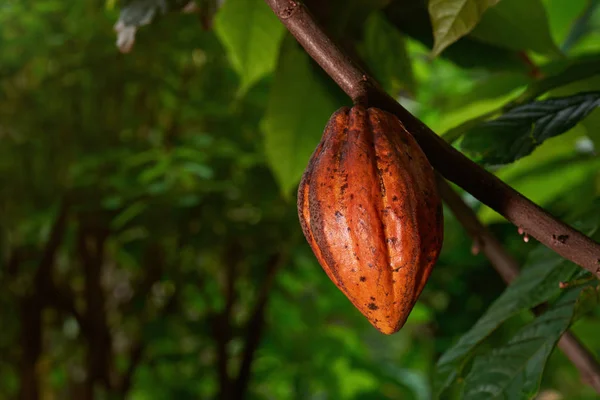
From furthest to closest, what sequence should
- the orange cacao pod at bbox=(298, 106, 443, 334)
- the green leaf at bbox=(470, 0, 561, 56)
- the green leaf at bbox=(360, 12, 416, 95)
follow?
the green leaf at bbox=(360, 12, 416, 95), the green leaf at bbox=(470, 0, 561, 56), the orange cacao pod at bbox=(298, 106, 443, 334)

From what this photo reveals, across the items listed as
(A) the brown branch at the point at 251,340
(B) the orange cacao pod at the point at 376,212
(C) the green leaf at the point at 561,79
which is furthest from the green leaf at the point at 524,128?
(A) the brown branch at the point at 251,340

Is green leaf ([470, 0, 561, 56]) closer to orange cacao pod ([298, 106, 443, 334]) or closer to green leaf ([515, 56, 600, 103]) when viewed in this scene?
green leaf ([515, 56, 600, 103])

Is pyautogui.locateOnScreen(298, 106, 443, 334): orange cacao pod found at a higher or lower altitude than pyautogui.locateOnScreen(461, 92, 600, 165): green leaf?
higher

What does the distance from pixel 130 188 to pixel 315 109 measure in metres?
0.64

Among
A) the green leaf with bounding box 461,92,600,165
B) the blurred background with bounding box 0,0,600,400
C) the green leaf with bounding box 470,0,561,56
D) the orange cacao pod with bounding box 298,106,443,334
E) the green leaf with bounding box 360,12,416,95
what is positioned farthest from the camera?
the blurred background with bounding box 0,0,600,400

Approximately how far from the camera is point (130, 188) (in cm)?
113

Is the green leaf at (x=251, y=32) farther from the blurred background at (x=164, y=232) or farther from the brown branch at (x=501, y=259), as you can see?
the blurred background at (x=164, y=232)

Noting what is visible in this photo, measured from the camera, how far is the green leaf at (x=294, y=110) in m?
0.55

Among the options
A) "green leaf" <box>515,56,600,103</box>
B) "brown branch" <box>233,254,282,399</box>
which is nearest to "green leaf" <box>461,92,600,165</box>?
"green leaf" <box>515,56,600,103</box>

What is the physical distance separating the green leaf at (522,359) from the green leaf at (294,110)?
0.26 metres

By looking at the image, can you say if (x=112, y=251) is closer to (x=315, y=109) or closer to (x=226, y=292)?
(x=226, y=292)

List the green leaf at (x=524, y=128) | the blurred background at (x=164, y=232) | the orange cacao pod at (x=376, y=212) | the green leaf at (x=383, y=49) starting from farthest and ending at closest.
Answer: the blurred background at (x=164, y=232), the green leaf at (x=383, y=49), the green leaf at (x=524, y=128), the orange cacao pod at (x=376, y=212)

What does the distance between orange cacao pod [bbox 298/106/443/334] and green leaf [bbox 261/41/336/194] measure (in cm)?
33

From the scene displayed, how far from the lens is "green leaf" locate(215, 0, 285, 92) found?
1.81 ft
